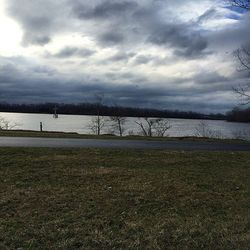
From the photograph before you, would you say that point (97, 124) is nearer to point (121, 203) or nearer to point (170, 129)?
point (170, 129)

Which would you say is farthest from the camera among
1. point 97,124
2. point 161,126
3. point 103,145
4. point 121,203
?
point 161,126

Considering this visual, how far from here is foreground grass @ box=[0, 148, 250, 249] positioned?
5.17m

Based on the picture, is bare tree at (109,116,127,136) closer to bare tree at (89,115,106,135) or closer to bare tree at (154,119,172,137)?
bare tree at (89,115,106,135)

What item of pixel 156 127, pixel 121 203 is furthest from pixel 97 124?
pixel 121 203

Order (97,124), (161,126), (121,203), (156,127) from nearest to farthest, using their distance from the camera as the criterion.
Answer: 1. (121,203)
2. (97,124)
3. (156,127)
4. (161,126)

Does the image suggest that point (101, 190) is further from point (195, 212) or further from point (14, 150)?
point (14, 150)

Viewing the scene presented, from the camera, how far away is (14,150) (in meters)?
12.2

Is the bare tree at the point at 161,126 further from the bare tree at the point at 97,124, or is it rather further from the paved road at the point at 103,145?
the paved road at the point at 103,145

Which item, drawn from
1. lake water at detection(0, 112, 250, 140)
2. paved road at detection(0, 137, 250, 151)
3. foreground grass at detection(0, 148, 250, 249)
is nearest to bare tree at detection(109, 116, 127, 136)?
lake water at detection(0, 112, 250, 140)

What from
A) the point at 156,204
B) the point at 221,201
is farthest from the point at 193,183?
the point at 156,204

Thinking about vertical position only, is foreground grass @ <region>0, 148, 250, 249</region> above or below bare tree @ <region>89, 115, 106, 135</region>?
below

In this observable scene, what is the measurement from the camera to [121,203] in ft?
22.4

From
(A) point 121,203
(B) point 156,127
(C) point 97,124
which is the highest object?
(C) point 97,124

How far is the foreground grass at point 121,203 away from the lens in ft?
17.0
